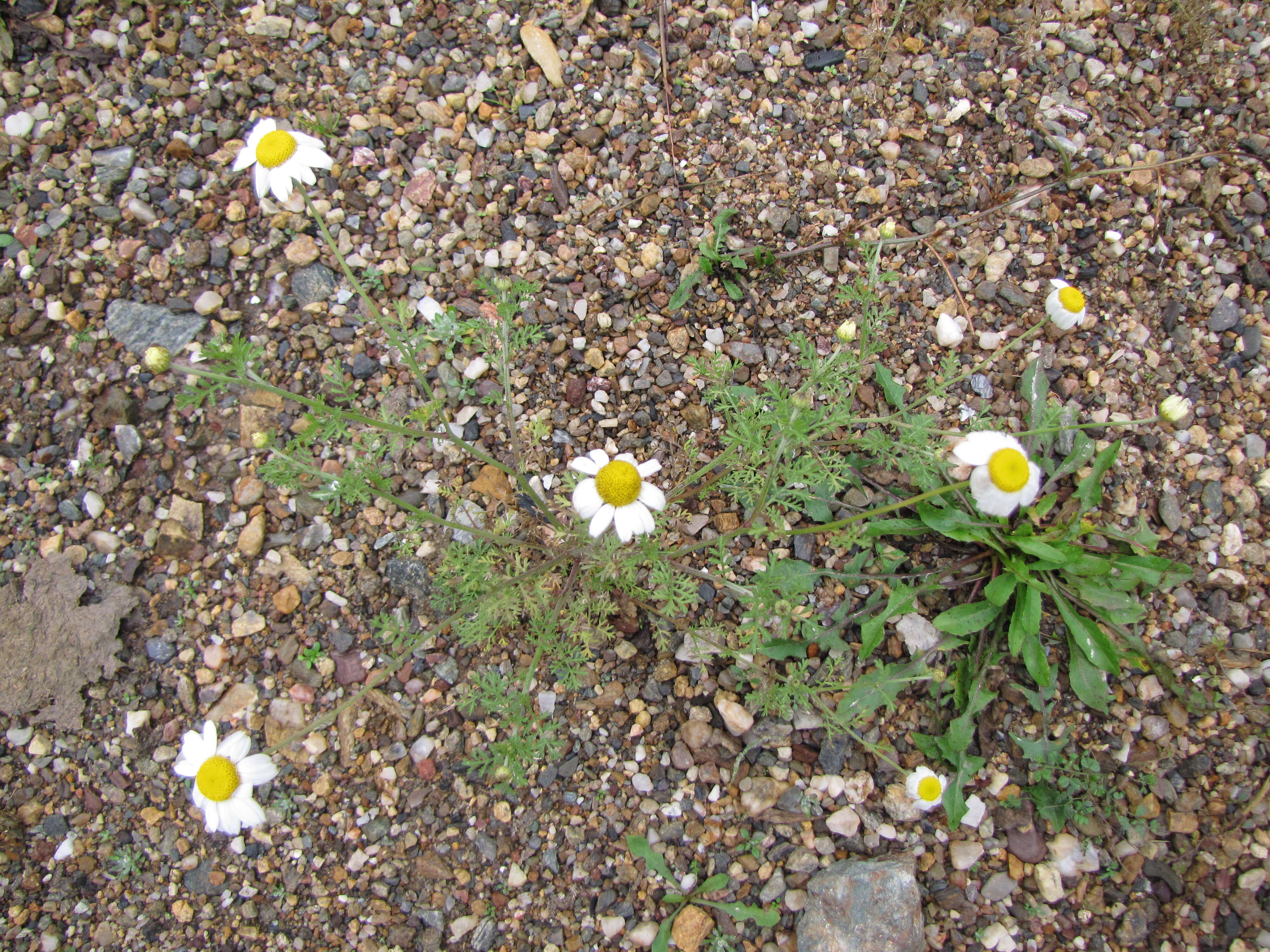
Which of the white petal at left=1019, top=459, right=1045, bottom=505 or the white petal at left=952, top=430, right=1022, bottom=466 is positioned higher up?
the white petal at left=952, top=430, right=1022, bottom=466

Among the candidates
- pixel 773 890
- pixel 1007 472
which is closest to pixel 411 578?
pixel 773 890

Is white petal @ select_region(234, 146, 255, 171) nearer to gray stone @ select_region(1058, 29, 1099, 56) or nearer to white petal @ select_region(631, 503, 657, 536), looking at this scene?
white petal @ select_region(631, 503, 657, 536)

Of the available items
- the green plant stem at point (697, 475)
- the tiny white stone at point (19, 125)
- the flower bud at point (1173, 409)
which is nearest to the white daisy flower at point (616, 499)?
the green plant stem at point (697, 475)

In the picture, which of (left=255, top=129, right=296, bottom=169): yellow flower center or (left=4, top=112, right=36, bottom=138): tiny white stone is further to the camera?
(left=4, top=112, right=36, bottom=138): tiny white stone

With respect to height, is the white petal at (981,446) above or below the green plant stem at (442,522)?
above

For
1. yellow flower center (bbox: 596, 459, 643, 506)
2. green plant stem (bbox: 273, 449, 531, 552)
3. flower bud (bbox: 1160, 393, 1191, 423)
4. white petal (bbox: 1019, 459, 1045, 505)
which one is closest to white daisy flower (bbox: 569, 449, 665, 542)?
yellow flower center (bbox: 596, 459, 643, 506)

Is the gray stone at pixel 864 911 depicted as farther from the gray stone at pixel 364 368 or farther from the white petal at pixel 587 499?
the gray stone at pixel 364 368
